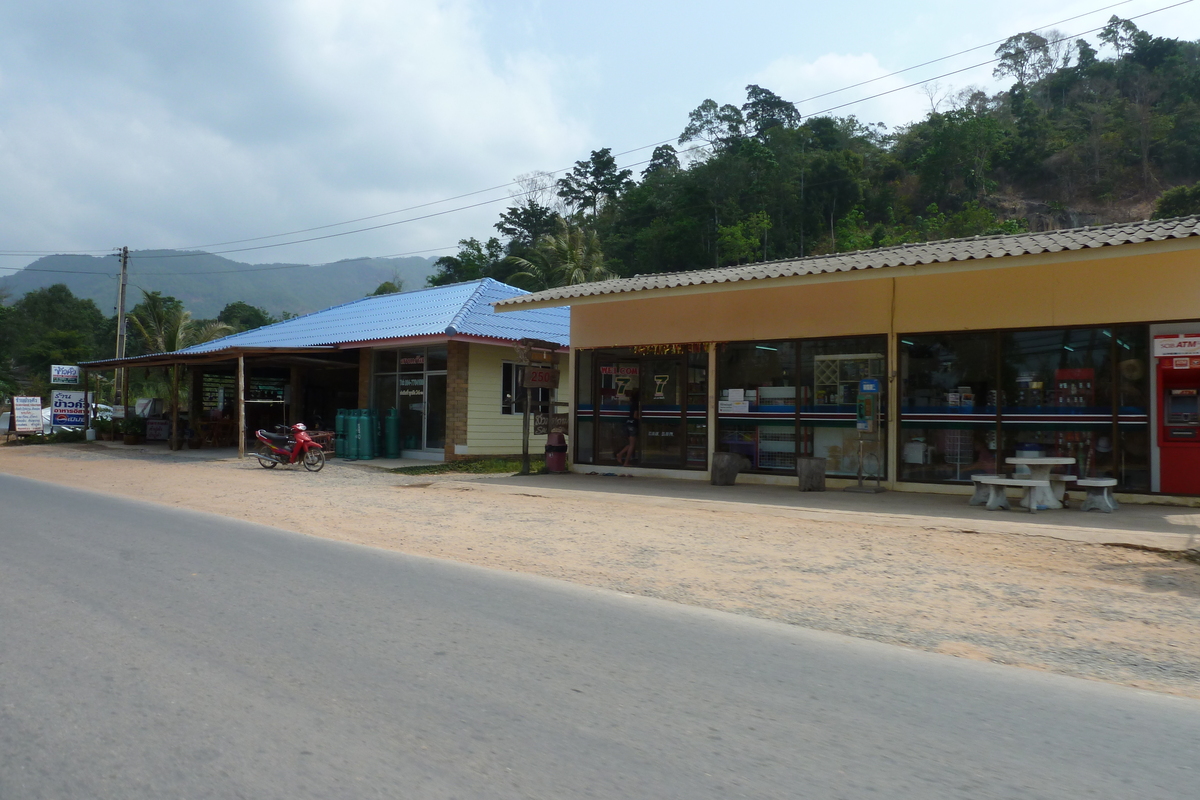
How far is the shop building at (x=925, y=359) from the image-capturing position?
11.5 meters

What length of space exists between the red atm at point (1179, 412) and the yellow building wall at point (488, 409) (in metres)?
11.8

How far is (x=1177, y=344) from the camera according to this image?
11438mm

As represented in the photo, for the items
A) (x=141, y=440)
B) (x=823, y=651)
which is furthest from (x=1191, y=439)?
(x=141, y=440)

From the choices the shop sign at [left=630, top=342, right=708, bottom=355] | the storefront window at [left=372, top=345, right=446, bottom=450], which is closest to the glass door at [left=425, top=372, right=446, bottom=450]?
the storefront window at [left=372, top=345, right=446, bottom=450]

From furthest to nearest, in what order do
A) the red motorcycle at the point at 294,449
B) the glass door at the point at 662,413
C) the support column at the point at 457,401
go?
the support column at the point at 457,401 < the red motorcycle at the point at 294,449 < the glass door at the point at 662,413

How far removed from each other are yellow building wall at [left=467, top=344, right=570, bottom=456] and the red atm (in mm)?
11794

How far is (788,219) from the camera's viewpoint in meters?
50.6

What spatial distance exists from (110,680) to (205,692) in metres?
0.60

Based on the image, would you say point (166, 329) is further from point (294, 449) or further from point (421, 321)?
point (294, 449)

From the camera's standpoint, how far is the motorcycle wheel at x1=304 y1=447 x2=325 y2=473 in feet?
60.4

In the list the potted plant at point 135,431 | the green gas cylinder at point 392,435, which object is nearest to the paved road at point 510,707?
the green gas cylinder at point 392,435

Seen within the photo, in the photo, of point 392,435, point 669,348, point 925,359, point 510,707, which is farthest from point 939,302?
point 392,435

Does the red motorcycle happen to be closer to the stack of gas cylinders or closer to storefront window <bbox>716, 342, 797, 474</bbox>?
the stack of gas cylinders

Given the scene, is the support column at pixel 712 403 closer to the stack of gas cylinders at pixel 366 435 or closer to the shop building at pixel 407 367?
the shop building at pixel 407 367
